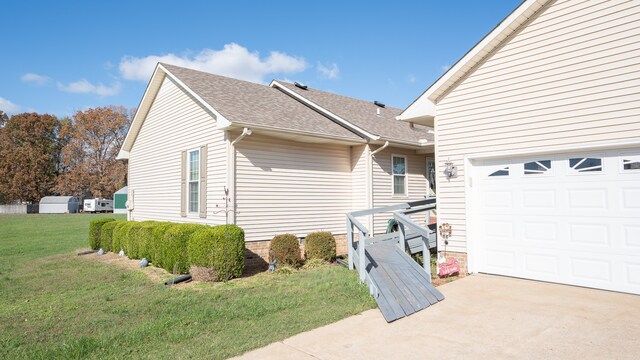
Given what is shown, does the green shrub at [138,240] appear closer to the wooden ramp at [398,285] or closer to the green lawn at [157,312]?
the green lawn at [157,312]

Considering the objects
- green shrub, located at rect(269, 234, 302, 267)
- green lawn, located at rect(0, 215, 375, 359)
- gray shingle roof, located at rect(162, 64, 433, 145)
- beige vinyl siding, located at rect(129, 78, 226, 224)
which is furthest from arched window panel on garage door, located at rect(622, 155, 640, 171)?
beige vinyl siding, located at rect(129, 78, 226, 224)

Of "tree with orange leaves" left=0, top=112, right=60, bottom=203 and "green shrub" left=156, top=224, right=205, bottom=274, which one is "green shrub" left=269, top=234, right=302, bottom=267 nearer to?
"green shrub" left=156, top=224, right=205, bottom=274

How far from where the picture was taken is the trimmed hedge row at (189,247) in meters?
8.36

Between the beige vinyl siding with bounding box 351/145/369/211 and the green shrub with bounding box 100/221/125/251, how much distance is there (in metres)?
8.06

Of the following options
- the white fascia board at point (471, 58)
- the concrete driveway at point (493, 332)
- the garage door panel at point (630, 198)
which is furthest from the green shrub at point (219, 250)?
the garage door panel at point (630, 198)

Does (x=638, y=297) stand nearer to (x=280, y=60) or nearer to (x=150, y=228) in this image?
(x=150, y=228)

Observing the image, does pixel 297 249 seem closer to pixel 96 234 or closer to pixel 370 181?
pixel 370 181

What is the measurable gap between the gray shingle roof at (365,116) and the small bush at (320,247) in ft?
12.8

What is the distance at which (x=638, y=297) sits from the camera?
6.02m

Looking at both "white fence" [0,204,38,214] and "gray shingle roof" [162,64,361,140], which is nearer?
"gray shingle roof" [162,64,361,140]

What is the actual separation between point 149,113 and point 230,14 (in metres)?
4.61

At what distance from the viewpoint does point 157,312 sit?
6.04 meters

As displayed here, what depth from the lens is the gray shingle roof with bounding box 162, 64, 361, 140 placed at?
10.2 m

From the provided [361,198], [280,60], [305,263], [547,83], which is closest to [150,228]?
[305,263]
